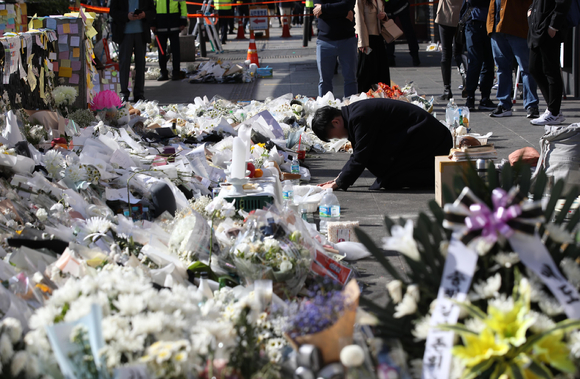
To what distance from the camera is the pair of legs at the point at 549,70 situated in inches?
260

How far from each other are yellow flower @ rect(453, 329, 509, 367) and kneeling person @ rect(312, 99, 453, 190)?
346cm

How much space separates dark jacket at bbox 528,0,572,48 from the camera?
636 cm

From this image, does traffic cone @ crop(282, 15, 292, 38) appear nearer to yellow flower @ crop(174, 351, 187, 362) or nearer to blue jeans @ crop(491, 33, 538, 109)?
blue jeans @ crop(491, 33, 538, 109)

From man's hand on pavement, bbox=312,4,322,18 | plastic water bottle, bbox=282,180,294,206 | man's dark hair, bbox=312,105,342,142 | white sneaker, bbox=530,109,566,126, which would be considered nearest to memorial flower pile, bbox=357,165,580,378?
plastic water bottle, bbox=282,180,294,206

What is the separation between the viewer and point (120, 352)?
5.37ft

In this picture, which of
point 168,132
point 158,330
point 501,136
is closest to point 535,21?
point 501,136

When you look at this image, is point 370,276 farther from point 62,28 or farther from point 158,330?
point 62,28

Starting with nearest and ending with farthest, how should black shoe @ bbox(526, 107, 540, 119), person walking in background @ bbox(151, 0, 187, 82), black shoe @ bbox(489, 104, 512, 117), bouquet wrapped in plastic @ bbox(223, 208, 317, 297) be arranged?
bouquet wrapped in plastic @ bbox(223, 208, 317, 297)
black shoe @ bbox(526, 107, 540, 119)
black shoe @ bbox(489, 104, 512, 117)
person walking in background @ bbox(151, 0, 187, 82)

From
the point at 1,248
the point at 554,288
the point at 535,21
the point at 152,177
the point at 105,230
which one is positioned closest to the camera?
the point at 554,288

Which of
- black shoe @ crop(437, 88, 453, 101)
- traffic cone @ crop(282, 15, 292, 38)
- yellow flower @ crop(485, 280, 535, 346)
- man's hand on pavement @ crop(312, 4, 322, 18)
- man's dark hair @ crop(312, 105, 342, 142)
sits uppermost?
traffic cone @ crop(282, 15, 292, 38)

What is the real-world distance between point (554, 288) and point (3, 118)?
4.24 m

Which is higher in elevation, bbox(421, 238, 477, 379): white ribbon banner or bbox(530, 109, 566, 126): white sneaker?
bbox(530, 109, 566, 126): white sneaker

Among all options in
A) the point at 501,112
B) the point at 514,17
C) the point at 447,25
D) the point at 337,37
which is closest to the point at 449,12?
the point at 447,25

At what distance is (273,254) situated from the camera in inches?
108
